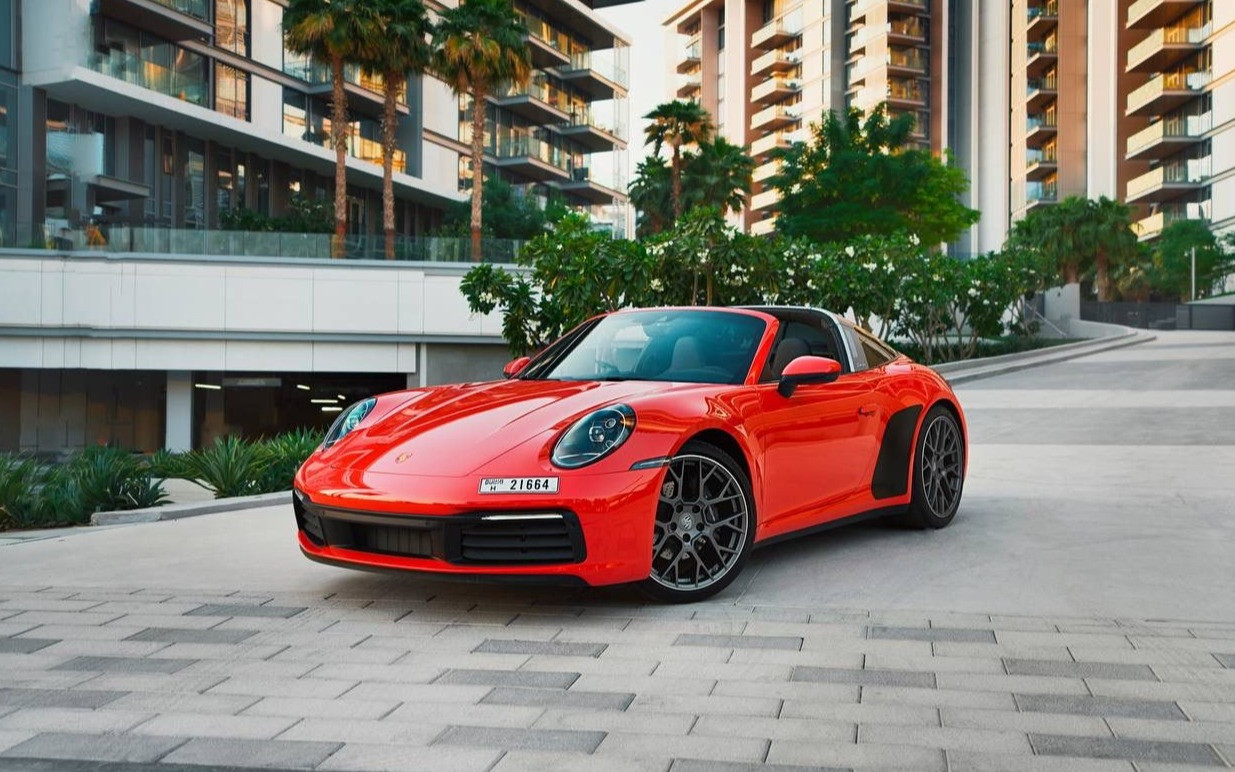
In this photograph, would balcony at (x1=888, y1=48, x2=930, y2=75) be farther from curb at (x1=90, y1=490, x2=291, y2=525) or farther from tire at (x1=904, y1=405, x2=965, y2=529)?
tire at (x1=904, y1=405, x2=965, y2=529)

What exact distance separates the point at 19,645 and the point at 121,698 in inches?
40.8

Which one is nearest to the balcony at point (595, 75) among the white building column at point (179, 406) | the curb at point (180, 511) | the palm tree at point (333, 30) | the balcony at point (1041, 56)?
the palm tree at point (333, 30)

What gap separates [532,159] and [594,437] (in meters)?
52.4

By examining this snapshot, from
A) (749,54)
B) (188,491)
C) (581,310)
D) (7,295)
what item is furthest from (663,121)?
(749,54)

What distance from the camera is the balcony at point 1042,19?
86438 mm

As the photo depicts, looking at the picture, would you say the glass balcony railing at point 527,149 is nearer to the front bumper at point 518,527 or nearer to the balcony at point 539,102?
the balcony at point 539,102

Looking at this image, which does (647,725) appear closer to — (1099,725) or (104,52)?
(1099,725)

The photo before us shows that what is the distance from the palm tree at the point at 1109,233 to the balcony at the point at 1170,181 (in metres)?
6.67

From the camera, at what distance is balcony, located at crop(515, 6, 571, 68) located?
5812 centimetres

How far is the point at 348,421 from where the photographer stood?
6012mm

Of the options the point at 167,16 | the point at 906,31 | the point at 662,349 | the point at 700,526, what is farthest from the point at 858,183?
the point at 700,526

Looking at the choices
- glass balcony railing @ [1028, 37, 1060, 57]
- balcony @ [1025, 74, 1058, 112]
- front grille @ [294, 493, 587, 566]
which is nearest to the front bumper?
front grille @ [294, 493, 587, 566]

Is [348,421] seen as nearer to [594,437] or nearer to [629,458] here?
[594,437]

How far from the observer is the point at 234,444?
1090 centimetres
